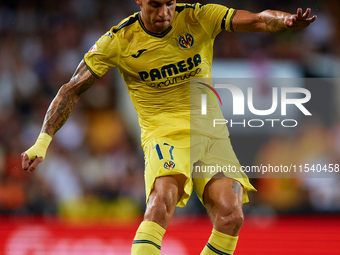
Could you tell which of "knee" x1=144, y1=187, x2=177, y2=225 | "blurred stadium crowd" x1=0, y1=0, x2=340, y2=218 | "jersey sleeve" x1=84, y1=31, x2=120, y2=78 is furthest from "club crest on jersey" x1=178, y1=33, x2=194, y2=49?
"blurred stadium crowd" x1=0, y1=0, x2=340, y2=218

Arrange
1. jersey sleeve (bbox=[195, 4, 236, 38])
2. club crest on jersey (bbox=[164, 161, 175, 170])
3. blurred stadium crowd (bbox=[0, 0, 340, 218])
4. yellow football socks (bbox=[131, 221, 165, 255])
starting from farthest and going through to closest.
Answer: blurred stadium crowd (bbox=[0, 0, 340, 218])
jersey sleeve (bbox=[195, 4, 236, 38])
club crest on jersey (bbox=[164, 161, 175, 170])
yellow football socks (bbox=[131, 221, 165, 255])

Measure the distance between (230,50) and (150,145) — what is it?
467 cm

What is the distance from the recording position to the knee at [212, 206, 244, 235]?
9.43ft

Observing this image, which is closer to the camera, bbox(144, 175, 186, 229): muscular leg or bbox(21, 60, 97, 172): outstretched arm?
bbox(144, 175, 186, 229): muscular leg

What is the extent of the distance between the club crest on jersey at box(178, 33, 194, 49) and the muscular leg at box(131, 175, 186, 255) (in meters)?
0.91

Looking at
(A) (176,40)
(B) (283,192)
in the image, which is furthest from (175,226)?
(A) (176,40)

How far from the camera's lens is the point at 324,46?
739 centimetres

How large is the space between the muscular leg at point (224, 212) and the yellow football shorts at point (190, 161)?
0.22 feet

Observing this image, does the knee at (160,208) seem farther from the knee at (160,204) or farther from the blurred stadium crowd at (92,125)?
the blurred stadium crowd at (92,125)

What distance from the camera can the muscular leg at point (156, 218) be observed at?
2629 millimetres

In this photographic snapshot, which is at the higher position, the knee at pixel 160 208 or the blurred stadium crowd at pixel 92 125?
the blurred stadium crowd at pixel 92 125

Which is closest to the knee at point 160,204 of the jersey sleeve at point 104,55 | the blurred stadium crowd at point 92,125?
the jersey sleeve at point 104,55

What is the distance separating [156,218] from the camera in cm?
266

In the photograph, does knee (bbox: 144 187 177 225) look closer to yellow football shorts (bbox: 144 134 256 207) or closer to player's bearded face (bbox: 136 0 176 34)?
yellow football shorts (bbox: 144 134 256 207)
